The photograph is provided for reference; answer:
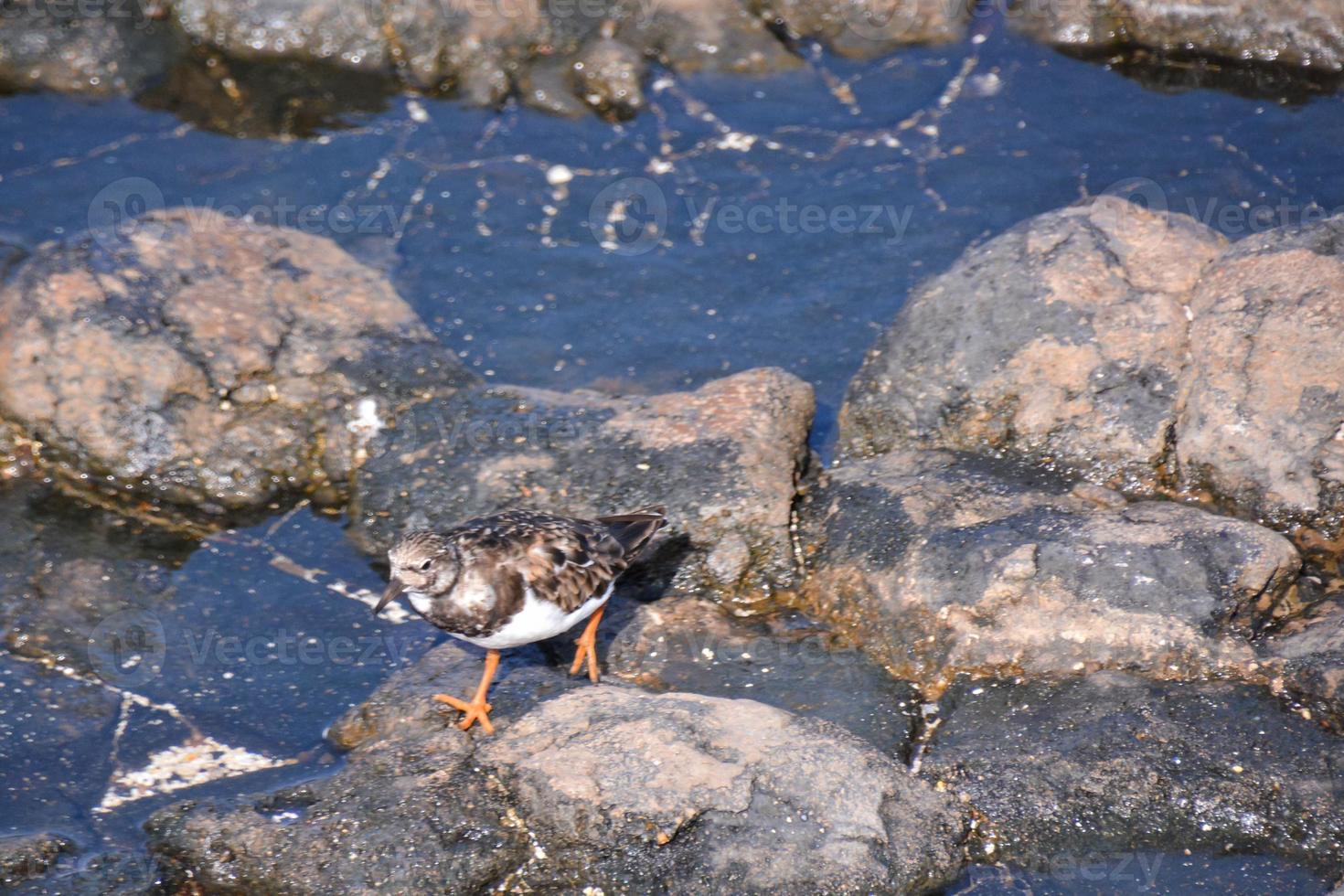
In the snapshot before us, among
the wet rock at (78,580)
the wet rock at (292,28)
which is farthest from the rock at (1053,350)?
the wet rock at (292,28)

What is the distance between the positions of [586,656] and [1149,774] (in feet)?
8.42

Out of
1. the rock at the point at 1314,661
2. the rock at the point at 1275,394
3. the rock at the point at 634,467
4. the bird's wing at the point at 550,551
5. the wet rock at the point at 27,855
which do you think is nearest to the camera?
the wet rock at the point at 27,855

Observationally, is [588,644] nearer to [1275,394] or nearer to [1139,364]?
[1139,364]

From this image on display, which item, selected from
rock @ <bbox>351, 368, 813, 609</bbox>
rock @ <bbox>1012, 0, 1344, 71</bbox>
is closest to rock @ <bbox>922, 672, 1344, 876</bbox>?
rock @ <bbox>351, 368, 813, 609</bbox>

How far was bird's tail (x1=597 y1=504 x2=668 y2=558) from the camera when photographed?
20.3ft

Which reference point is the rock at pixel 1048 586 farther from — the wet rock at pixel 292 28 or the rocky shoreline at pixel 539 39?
the wet rock at pixel 292 28

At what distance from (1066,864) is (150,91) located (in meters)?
9.22

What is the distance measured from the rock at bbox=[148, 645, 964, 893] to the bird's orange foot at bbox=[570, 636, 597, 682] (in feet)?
1.79

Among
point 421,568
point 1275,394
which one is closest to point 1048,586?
point 1275,394

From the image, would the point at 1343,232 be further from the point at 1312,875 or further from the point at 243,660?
the point at 243,660

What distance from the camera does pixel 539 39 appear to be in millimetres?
10602

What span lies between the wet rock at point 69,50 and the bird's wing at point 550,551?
6.75m

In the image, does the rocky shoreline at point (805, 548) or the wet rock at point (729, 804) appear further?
the rocky shoreline at point (805, 548)

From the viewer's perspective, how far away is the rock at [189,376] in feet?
24.4
